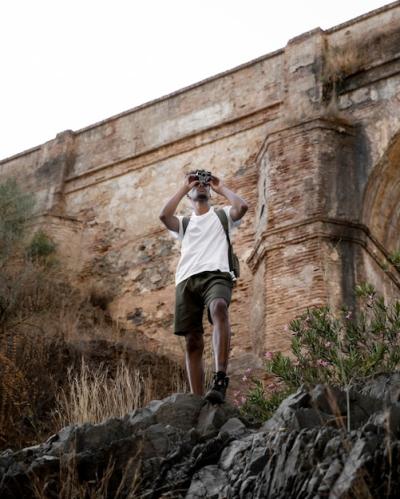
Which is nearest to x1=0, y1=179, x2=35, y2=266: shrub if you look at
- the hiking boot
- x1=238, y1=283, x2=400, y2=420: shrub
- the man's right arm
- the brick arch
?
the brick arch

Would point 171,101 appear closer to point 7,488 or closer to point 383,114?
point 383,114

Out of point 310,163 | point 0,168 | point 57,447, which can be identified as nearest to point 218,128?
point 310,163

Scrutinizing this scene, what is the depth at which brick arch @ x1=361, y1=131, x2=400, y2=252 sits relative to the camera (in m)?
12.4

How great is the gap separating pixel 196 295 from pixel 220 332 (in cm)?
47

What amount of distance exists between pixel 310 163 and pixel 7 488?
8.03 metres

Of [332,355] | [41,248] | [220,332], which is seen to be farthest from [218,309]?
[41,248]

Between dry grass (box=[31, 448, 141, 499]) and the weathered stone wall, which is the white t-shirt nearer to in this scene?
dry grass (box=[31, 448, 141, 499])

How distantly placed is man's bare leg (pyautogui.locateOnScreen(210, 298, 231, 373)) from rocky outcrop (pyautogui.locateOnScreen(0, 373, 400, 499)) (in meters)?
0.33

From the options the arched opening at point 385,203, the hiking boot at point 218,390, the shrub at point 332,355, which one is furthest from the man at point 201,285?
the arched opening at point 385,203

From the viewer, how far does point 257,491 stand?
461 centimetres

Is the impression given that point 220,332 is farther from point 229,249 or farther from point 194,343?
point 229,249

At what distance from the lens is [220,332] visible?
20.7 feet

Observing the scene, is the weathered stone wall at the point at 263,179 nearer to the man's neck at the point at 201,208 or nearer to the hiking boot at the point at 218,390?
the man's neck at the point at 201,208

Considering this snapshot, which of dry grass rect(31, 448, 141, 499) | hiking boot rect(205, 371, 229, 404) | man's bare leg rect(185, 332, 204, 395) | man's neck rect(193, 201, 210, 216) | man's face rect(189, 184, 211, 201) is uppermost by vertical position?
man's face rect(189, 184, 211, 201)
